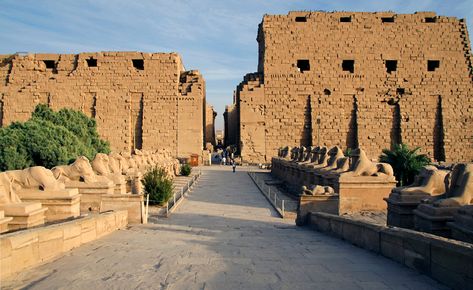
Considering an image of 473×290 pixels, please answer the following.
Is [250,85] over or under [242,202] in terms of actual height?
over

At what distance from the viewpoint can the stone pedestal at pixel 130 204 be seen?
25.1ft

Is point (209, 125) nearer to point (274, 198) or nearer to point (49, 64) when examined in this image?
point (49, 64)

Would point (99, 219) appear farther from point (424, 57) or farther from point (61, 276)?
point (424, 57)

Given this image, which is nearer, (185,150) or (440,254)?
(440,254)

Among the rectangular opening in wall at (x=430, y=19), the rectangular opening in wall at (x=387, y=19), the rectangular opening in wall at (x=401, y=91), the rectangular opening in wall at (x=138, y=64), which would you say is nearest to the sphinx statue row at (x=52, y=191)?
the rectangular opening in wall at (x=138, y=64)

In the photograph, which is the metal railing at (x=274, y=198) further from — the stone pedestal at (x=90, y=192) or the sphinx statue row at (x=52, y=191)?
the stone pedestal at (x=90, y=192)

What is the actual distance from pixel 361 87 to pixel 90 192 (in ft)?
72.0

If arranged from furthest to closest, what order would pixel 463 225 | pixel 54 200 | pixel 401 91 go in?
pixel 401 91
pixel 54 200
pixel 463 225

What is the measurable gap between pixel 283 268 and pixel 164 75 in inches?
926

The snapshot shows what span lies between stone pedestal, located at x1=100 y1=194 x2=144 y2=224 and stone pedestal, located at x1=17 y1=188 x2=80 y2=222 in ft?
4.28

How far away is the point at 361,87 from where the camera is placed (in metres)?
26.1

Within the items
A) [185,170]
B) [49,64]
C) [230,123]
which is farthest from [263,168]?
[49,64]

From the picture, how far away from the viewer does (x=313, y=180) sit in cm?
1201

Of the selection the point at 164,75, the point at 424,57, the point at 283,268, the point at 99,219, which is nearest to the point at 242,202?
the point at 99,219
